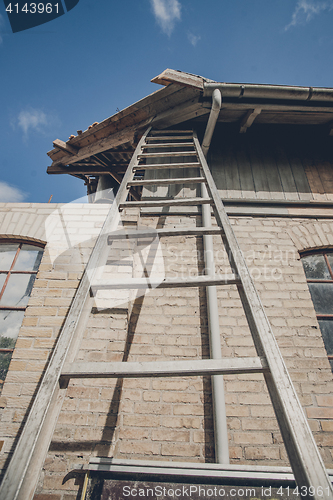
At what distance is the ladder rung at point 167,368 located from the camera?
0.79 m

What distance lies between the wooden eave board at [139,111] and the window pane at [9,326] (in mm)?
2528

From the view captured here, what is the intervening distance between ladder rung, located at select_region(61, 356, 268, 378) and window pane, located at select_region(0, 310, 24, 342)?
1740mm

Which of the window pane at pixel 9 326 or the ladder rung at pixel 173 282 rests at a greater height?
the window pane at pixel 9 326

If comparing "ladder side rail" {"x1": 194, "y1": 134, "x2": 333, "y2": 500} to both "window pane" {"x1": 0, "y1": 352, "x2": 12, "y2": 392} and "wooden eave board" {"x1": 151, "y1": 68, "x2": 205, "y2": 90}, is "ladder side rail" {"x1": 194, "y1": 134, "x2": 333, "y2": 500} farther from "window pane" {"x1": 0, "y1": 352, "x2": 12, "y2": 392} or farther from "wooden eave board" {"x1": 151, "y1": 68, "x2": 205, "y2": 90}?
"wooden eave board" {"x1": 151, "y1": 68, "x2": 205, "y2": 90}

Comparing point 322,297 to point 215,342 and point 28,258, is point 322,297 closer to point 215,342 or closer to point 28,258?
point 215,342

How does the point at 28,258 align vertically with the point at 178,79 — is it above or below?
below

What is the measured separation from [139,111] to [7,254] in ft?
7.79

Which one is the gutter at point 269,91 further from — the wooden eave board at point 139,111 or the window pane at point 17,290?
the window pane at point 17,290

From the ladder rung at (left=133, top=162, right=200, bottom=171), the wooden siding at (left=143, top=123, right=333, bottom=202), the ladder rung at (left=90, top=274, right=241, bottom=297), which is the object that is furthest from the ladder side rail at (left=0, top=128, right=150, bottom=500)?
the wooden siding at (left=143, top=123, right=333, bottom=202)

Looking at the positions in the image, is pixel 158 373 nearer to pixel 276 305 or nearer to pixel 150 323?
pixel 150 323

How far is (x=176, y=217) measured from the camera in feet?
8.64

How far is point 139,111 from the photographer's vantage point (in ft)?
9.54

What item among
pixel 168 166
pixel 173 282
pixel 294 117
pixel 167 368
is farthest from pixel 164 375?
pixel 294 117

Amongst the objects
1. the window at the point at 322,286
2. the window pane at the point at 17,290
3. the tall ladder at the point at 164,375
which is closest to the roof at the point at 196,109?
the window at the point at 322,286
